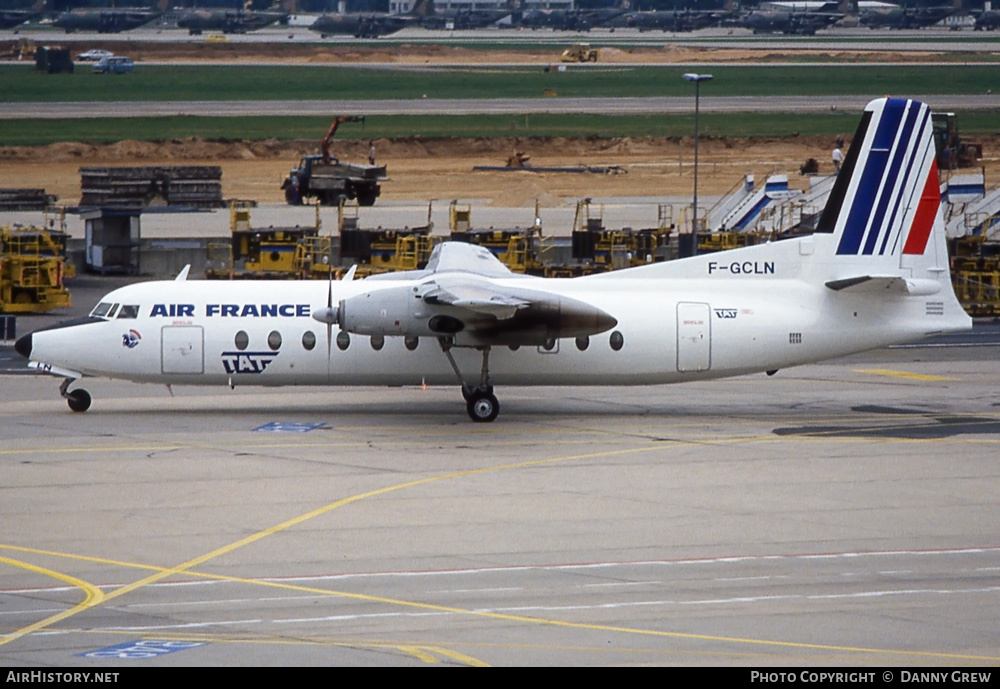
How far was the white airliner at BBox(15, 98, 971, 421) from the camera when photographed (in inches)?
1191

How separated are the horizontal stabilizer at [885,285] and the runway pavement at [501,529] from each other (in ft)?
9.37

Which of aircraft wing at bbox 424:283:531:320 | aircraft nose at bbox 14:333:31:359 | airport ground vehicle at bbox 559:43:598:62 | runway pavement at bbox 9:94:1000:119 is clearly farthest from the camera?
airport ground vehicle at bbox 559:43:598:62

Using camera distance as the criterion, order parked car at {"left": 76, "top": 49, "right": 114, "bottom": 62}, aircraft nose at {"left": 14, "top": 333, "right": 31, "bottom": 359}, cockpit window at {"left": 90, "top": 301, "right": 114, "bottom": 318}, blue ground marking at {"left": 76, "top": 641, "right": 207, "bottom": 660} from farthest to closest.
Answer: parked car at {"left": 76, "top": 49, "right": 114, "bottom": 62} < cockpit window at {"left": 90, "top": 301, "right": 114, "bottom": 318} < aircraft nose at {"left": 14, "top": 333, "right": 31, "bottom": 359} < blue ground marking at {"left": 76, "top": 641, "right": 207, "bottom": 660}

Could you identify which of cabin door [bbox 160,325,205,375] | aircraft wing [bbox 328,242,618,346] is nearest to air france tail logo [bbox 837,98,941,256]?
aircraft wing [bbox 328,242,618,346]

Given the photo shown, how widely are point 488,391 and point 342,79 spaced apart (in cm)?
11446

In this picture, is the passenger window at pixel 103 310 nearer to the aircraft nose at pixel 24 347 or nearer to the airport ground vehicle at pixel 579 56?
the aircraft nose at pixel 24 347

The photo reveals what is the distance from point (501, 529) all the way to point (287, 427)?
9570mm

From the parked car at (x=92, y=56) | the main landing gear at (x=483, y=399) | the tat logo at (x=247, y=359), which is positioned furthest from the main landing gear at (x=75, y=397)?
the parked car at (x=92, y=56)

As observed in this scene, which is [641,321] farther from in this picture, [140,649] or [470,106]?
[470,106]

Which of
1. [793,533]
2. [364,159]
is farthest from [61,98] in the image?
[793,533]

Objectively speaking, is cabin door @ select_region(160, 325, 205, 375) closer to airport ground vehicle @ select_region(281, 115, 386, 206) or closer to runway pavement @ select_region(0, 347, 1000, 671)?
runway pavement @ select_region(0, 347, 1000, 671)

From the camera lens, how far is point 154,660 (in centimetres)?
1476

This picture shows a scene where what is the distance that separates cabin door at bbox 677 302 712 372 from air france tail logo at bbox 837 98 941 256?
358 centimetres
